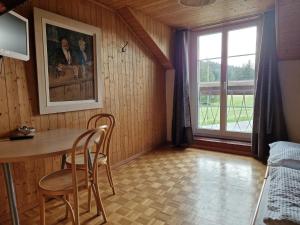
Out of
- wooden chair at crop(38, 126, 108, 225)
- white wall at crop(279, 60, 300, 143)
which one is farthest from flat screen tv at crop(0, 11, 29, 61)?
white wall at crop(279, 60, 300, 143)

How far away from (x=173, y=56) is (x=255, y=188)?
101 inches

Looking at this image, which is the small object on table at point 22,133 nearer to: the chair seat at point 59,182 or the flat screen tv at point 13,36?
the chair seat at point 59,182

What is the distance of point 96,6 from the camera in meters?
2.67

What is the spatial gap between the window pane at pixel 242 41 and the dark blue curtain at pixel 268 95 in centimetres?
42

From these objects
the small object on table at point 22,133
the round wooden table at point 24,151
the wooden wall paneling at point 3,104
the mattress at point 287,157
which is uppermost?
the wooden wall paneling at point 3,104

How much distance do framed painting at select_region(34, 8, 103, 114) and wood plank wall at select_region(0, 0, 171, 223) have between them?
0.24ft

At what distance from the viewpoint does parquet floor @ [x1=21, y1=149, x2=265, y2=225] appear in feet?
5.99

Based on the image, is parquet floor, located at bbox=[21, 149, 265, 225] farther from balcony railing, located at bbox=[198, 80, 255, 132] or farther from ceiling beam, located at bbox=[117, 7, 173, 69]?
ceiling beam, located at bbox=[117, 7, 173, 69]

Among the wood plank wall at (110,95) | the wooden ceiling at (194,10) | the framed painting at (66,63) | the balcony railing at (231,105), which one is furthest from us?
the balcony railing at (231,105)

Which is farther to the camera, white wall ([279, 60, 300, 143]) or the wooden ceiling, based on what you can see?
white wall ([279, 60, 300, 143])

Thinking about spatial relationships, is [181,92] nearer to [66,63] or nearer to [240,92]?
[240,92]

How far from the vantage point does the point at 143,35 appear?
3340mm

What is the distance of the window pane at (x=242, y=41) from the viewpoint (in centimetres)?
351

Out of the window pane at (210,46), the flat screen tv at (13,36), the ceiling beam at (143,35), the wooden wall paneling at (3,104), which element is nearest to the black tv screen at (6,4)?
the flat screen tv at (13,36)
